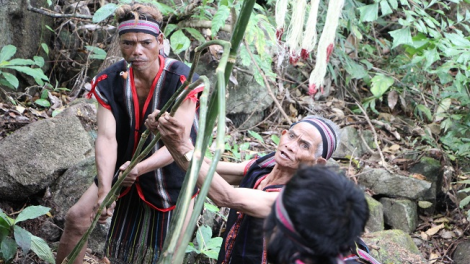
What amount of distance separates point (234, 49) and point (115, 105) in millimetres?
1530

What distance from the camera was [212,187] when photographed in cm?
237

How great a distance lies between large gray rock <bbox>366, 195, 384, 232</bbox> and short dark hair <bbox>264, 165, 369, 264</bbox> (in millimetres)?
3591

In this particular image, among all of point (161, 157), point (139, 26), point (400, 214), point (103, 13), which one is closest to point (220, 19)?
point (103, 13)

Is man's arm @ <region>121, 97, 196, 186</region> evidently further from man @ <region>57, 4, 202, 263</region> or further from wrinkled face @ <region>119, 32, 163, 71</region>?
wrinkled face @ <region>119, 32, 163, 71</region>

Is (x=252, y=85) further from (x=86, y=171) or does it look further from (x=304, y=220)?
(x=304, y=220)

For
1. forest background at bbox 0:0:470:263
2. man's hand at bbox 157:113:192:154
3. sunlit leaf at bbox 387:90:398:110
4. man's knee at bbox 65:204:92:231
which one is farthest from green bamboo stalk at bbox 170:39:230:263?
sunlit leaf at bbox 387:90:398:110

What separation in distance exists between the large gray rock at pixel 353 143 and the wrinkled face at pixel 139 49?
3219 mm

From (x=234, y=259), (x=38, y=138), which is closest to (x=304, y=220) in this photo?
(x=234, y=259)

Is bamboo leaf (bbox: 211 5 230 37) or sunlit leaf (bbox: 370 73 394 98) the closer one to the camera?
bamboo leaf (bbox: 211 5 230 37)

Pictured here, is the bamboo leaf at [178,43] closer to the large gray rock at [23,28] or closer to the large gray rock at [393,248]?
the large gray rock at [23,28]

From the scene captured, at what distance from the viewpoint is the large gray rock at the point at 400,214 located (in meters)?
5.35

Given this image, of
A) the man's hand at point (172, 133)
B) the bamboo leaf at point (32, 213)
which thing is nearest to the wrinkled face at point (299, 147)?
the man's hand at point (172, 133)

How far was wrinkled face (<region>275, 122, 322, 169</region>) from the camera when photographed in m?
2.58

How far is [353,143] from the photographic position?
19.9 feet
